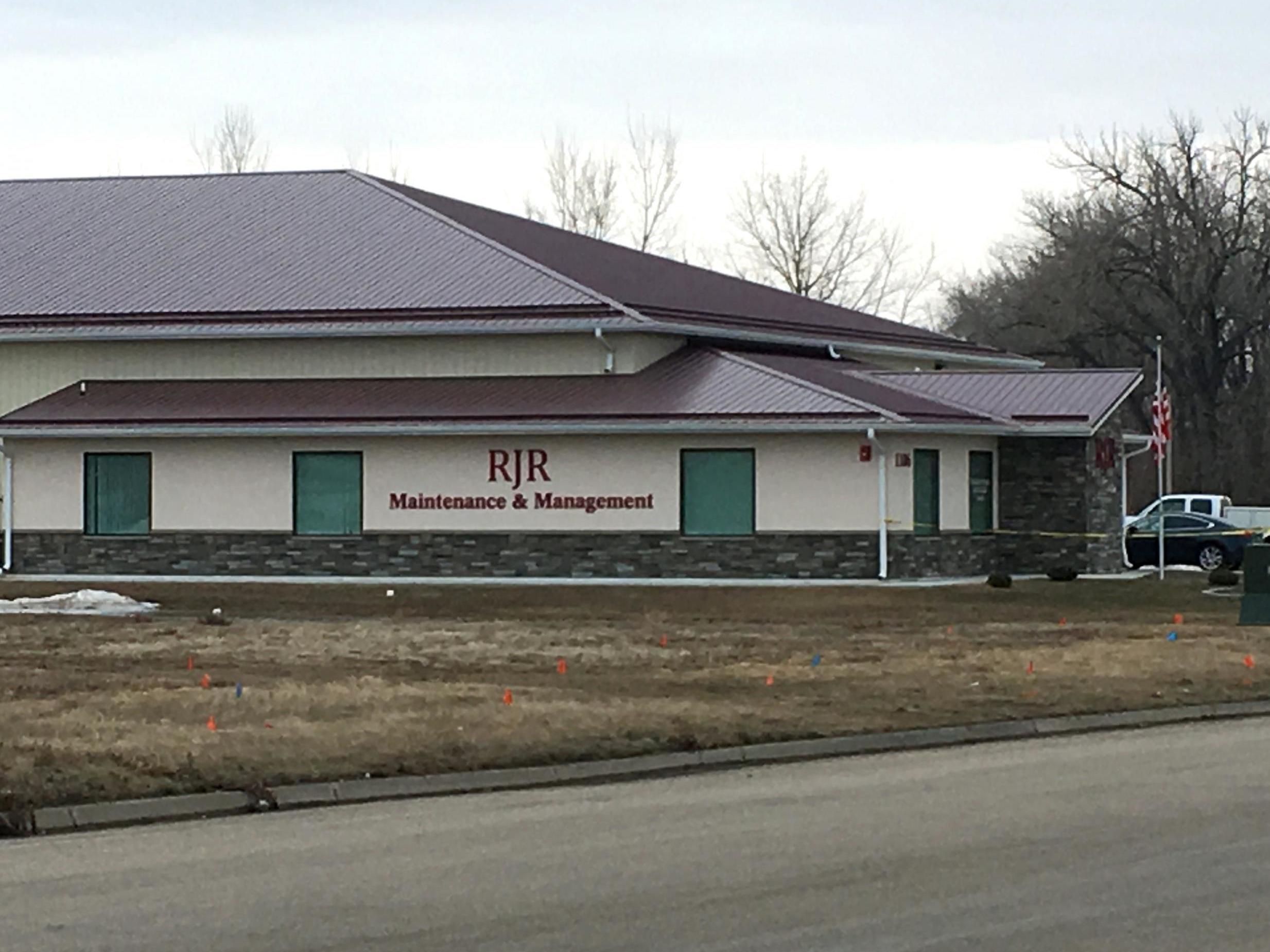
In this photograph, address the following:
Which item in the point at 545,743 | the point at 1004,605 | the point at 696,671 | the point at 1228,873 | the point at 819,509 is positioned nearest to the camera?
the point at 1228,873

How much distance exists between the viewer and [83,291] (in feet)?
129

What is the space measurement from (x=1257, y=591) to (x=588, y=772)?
15247mm

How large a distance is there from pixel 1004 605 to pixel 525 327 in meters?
9.69

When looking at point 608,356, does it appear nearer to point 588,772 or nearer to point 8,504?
point 8,504

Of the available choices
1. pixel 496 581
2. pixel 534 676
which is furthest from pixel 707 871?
pixel 496 581

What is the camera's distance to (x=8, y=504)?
37.4m

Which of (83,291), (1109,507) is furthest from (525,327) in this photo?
(1109,507)

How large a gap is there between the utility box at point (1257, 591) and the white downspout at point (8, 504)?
69.0ft

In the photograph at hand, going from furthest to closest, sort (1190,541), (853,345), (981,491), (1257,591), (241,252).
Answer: (1190,541)
(853,345)
(241,252)
(981,491)
(1257,591)

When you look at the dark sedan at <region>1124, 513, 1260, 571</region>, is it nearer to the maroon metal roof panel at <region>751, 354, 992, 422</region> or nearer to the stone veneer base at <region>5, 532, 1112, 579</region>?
the stone veneer base at <region>5, 532, 1112, 579</region>

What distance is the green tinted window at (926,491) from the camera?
1417 inches

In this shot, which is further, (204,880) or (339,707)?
(339,707)

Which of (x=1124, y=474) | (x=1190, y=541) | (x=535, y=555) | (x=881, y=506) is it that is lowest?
(x=535, y=555)

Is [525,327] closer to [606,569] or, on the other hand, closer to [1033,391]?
[606,569]
